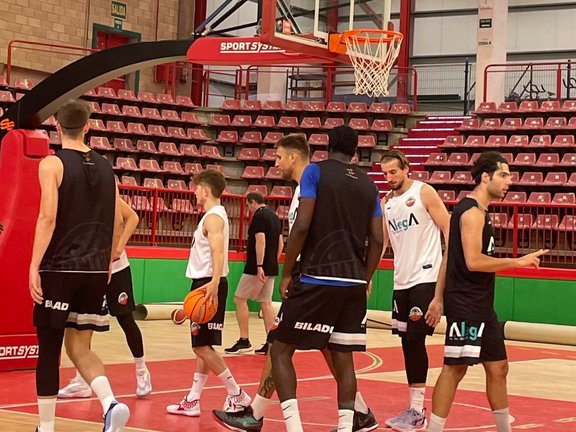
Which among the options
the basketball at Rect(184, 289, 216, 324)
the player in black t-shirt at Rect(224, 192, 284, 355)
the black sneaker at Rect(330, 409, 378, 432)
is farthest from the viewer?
the player in black t-shirt at Rect(224, 192, 284, 355)

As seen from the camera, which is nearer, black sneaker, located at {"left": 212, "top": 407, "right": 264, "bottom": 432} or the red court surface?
black sneaker, located at {"left": 212, "top": 407, "right": 264, "bottom": 432}

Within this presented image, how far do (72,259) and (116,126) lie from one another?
652 inches

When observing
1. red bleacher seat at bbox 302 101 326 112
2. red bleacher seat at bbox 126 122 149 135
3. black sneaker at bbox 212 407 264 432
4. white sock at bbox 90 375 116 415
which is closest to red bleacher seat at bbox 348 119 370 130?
red bleacher seat at bbox 302 101 326 112

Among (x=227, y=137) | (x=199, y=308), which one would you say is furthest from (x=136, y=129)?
(x=199, y=308)

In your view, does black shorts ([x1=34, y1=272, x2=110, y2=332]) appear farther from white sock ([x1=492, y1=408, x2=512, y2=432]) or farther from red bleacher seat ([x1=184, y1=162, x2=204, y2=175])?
red bleacher seat ([x1=184, y1=162, x2=204, y2=175])

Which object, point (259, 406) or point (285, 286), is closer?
point (285, 286)

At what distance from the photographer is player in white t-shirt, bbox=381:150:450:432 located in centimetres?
805

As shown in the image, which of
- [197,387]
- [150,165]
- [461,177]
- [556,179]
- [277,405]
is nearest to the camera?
[197,387]

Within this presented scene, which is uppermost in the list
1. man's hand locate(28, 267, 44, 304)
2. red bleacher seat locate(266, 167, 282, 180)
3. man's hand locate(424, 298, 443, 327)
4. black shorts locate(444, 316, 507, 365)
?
red bleacher seat locate(266, 167, 282, 180)

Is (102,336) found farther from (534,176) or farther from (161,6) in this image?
(161,6)

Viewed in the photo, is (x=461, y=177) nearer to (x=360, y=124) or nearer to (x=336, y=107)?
(x=360, y=124)

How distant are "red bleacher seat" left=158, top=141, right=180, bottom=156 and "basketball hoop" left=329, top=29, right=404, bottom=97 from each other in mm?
7754

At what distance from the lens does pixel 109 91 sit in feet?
77.9

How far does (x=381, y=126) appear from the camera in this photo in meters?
24.3
